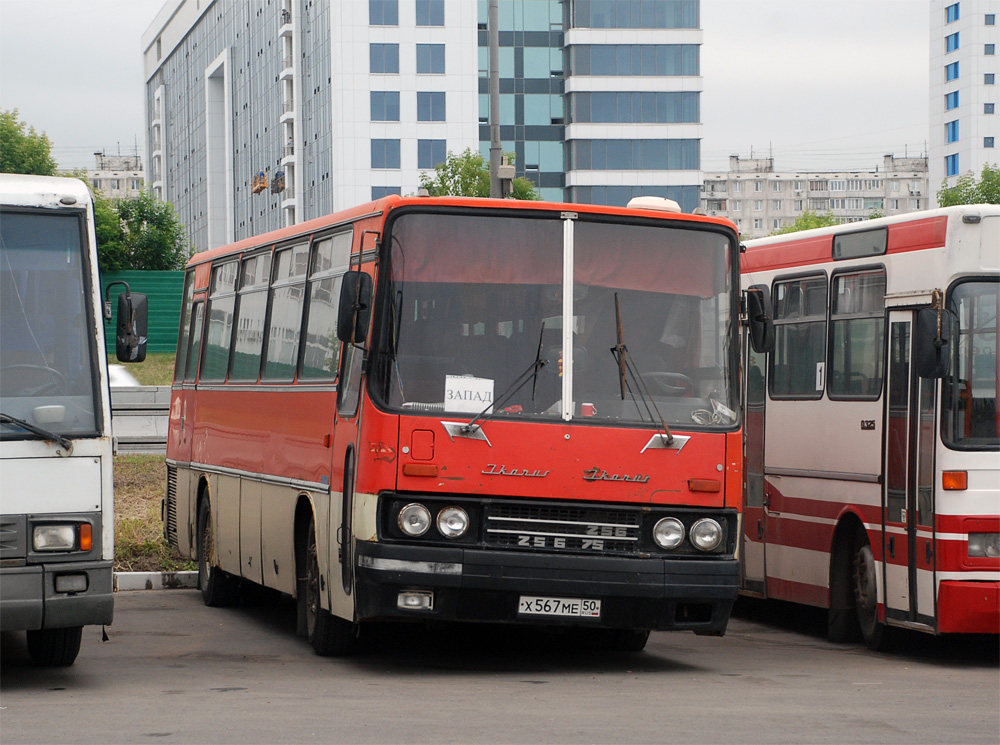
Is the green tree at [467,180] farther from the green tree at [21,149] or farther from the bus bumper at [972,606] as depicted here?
the bus bumper at [972,606]

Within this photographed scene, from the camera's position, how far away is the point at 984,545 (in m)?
10.9

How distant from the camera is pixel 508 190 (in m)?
22.5

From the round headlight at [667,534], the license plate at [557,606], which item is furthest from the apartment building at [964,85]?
the license plate at [557,606]

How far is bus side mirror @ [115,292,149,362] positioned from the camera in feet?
33.0

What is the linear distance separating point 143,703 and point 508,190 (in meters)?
14.5

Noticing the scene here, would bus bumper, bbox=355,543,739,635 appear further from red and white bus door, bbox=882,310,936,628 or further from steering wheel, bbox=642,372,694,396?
red and white bus door, bbox=882,310,936,628

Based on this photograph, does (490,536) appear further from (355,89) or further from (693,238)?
(355,89)

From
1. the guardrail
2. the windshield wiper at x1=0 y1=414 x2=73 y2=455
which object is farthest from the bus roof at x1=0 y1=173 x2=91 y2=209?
the guardrail

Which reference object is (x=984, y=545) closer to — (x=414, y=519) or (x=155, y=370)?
(x=414, y=519)

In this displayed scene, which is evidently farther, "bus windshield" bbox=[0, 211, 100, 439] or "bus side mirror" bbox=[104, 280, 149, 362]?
"bus side mirror" bbox=[104, 280, 149, 362]

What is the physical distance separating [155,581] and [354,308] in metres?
7.06

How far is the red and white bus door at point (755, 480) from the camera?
45.6 feet

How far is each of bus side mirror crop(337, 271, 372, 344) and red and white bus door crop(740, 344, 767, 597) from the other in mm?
5032

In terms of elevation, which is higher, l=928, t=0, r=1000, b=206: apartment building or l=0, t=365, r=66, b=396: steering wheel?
l=928, t=0, r=1000, b=206: apartment building
